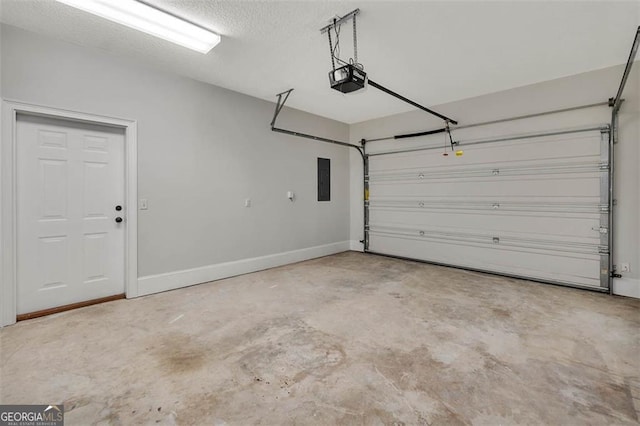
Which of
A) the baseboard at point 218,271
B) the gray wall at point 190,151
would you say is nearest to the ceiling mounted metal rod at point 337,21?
the gray wall at point 190,151

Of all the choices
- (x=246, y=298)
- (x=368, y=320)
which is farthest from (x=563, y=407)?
(x=246, y=298)

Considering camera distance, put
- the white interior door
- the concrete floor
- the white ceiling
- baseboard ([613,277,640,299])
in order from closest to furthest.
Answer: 1. the concrete floor
2. the white ceiling
3. the white interior door
4. baseboard ([613,277,640,299])

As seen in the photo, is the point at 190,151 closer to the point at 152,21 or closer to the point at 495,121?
the point at 152,21

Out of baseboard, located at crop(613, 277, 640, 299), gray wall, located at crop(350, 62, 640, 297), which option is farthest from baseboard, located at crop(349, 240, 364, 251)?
baseboard, located at crop(613, 277, 640, 299)

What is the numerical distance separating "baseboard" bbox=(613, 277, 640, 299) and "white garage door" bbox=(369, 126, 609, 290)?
0.36 feet

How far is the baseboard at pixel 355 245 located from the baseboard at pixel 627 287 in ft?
12.8

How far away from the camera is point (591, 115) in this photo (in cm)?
373

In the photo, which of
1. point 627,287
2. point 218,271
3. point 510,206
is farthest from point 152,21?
point 627,287

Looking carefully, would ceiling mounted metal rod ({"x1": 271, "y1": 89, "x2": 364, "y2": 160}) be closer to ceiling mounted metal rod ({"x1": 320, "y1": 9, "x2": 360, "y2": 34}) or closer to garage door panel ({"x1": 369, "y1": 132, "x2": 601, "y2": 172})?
garage door panel ({"x1": 369, "y1": 132, "x2": 601, "y2": 172})

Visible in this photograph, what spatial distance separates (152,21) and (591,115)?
522 centimetres

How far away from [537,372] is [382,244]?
401 cm

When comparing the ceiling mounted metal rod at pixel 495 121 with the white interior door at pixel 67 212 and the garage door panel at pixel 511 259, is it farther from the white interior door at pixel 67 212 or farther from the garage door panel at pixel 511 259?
the white interior door at pixel 67 212

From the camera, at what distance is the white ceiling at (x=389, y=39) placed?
2445mm

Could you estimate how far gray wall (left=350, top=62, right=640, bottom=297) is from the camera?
3.46 m
